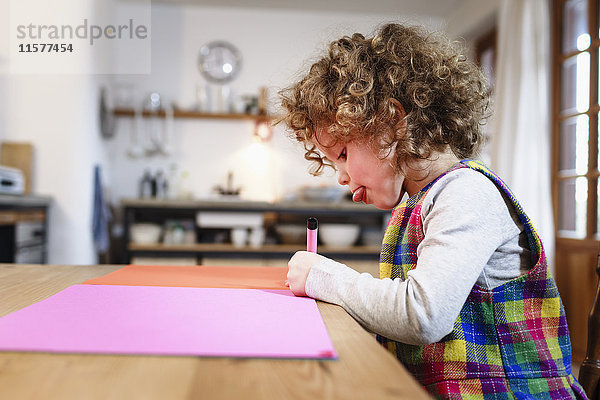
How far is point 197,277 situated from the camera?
0.95 metres

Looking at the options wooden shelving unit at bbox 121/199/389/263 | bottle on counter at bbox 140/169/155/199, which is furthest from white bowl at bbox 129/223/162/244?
bottle on counter at bbox 140/169/155/199

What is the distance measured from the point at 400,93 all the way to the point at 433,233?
30 centimetres

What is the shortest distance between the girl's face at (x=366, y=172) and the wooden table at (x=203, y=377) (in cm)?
48

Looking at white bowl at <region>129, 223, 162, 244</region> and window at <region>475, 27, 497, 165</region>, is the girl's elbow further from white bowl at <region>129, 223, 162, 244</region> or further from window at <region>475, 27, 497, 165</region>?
window at <region>475, 27, 497, 165</region>

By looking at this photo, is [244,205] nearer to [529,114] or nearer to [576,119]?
[529,114]

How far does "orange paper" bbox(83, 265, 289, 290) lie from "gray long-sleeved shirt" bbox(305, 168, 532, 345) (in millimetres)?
172

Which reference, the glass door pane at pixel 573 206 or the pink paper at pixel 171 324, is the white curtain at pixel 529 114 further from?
the pink paper at pixel 171 324

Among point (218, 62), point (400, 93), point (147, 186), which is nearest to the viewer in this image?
point (400, 93)

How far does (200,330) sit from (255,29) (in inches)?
167

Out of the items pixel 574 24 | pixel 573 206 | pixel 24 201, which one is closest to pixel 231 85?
pixel 24 201

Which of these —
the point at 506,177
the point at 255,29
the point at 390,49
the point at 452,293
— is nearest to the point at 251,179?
the point at 255,29

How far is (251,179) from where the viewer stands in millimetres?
4410

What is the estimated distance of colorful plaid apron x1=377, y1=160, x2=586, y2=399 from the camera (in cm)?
73

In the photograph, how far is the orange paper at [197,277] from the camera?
0.86 metres
